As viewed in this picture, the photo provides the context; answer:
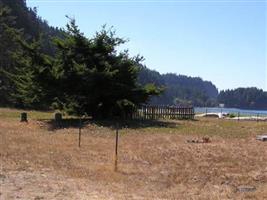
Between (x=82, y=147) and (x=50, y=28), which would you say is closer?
(x=82, y=147)

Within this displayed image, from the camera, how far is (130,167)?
1669 centimetres

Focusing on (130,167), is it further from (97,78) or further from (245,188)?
(97,78)

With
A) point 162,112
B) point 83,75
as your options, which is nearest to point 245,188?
point 83,75

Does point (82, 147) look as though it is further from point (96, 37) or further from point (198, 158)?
point (96, 37)

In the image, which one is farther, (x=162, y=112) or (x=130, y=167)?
(x=162, y=112)

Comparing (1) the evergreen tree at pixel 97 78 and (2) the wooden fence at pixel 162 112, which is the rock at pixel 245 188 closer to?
(1) the evergreen tree at pixel 97 78

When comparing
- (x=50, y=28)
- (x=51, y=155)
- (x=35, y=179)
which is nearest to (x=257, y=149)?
(x=51, y=155)

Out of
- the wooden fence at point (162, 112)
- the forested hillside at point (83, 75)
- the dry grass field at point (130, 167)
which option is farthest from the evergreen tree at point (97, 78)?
the dry grass field at point (130, 167)

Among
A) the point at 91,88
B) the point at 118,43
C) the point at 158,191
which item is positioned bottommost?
the point at 158,191

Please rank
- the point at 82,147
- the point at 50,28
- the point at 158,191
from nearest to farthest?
the point at 158,191, the point at 82,147, the point at 50,28

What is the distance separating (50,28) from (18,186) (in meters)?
149

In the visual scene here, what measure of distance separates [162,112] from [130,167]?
28.1 m

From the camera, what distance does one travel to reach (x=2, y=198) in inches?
426

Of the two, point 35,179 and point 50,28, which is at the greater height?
point 50,28
